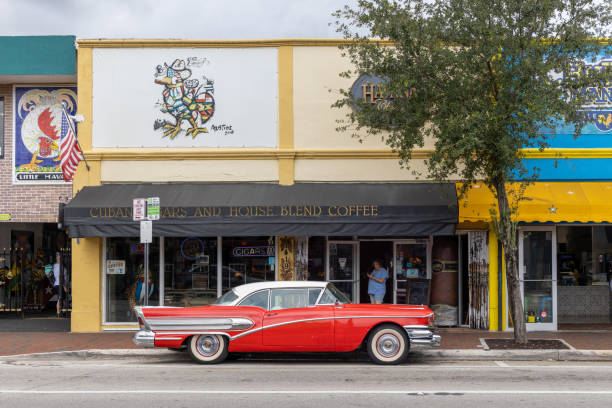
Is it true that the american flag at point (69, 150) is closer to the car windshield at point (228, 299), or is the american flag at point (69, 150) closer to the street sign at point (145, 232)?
the street sign at point (145, 232)

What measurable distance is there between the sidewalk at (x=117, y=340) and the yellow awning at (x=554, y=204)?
252 cm

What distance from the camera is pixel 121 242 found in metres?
15.7

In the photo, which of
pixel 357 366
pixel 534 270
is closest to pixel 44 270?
pixel 357 366

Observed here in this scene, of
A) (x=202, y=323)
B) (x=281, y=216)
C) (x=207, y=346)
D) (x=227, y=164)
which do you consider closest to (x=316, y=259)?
(x=281, y=216)

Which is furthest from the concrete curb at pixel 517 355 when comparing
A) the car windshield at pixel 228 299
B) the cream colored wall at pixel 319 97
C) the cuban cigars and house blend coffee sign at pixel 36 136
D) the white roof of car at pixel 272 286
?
the cuban cigars and house blend coffee sign at pixel 36 136

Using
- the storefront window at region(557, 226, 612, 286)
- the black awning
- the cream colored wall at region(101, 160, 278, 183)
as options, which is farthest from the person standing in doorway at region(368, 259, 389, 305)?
the storefront window at region(557, 226, 612, 286)

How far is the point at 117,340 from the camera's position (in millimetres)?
13930

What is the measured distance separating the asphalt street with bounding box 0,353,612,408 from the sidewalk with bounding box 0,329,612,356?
0.93 m

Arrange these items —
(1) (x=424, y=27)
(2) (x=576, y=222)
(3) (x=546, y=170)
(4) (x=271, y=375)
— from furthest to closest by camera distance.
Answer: (3) (x=546, y=170), (2) (x=576, y=222), (1) (x=424, y=27), (4) (x=271, y=375)

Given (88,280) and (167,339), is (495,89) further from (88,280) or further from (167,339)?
(88,280)

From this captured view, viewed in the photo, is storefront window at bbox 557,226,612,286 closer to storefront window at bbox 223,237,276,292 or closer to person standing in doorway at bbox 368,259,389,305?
person standing in doorway at bbox 368,259,389,305

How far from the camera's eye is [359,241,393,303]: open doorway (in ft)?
53.6

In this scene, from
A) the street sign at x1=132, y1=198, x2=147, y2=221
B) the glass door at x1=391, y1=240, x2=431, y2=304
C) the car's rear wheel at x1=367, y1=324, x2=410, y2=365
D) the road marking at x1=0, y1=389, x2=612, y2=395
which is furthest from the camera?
the glass door at x1=391, y1=240, x2=431, y2=304

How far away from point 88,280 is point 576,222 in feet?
36.7
